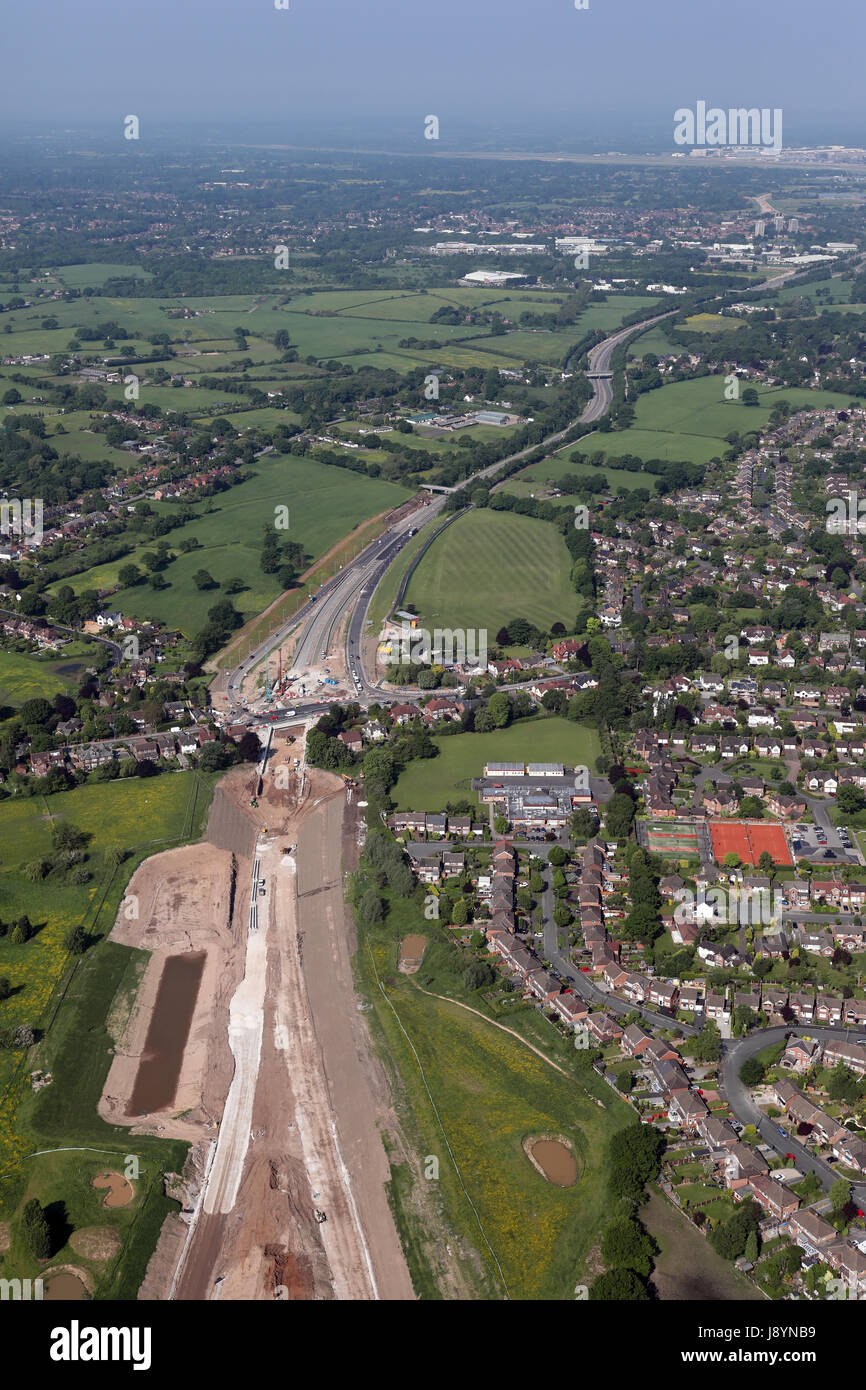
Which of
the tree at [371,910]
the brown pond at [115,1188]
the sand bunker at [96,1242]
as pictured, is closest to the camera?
the sand bunker at [96,1242]

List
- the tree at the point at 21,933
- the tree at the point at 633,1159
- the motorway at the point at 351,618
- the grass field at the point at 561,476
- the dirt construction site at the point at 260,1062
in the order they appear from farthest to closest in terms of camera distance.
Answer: the grass field at the point at 561,476 → the motorway at the point at 351,618 → the tree at the point at 21,933 → the tree at the point at 633,1159 → the dirt construction site at the point at 260,1062

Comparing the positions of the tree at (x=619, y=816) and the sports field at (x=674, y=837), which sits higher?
the tree at (x=619, y=816)

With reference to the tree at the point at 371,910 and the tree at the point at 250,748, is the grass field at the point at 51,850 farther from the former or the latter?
the tree at the point at 371,910

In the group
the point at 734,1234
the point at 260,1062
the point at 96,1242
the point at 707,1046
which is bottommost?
the point at 96,1242

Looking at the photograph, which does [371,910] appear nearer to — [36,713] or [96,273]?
[36,713]

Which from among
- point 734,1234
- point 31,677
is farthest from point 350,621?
point 734,1234

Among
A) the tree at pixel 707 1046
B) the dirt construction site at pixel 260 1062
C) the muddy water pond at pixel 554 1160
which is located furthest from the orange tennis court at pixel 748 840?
the muddy water pond at pixel 554 1160
